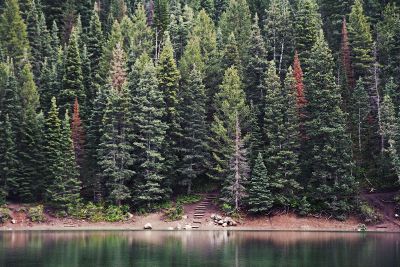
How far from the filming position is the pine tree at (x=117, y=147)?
73.2 meters

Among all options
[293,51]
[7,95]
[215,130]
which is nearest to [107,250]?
[215,130]

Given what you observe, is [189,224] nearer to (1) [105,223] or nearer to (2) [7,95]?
(1) [105,223]

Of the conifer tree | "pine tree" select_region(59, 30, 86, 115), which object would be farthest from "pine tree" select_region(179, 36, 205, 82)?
"pine tree" select_region(59, 30, 86, 115)

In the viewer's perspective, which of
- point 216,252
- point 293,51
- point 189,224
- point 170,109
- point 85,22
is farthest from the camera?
point 85,22

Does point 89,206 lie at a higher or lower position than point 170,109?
lower

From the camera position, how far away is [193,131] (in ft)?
250

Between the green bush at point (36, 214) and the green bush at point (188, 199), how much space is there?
16.0 meters

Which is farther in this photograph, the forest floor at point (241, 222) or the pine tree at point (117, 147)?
the pine tree at point (117, 147)

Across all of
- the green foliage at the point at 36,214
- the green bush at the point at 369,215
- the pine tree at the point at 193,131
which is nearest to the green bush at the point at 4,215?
the green foliage at the point at 36,214

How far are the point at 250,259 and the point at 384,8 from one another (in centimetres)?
5797

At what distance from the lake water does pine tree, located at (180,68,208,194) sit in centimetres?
1188

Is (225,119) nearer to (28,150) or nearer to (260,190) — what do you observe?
(260,190)

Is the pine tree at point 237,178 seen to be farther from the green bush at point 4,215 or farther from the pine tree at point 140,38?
the pine tree at point 140,38

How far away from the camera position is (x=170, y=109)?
76375mm
